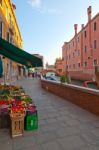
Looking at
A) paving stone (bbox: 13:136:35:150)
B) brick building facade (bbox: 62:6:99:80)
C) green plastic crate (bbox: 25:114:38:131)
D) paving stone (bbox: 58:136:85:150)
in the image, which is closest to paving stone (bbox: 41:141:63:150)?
paving stone (bbox: 58:136:85:150)

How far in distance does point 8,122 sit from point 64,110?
9.50ft

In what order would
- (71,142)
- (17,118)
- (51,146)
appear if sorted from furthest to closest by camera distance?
(17,118)
(71,142)
(51,146)

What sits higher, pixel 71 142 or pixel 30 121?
pixel 30 121

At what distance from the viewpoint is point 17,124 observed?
4688mm

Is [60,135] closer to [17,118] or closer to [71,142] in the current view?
[71,142]

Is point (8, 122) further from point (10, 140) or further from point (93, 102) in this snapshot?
point (93, 102)

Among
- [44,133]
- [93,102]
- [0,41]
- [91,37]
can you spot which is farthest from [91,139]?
[91,37]

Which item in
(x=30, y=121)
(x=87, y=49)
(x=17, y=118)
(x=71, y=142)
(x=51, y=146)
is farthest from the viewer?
(x=87, y=49)

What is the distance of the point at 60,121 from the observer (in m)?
5.98

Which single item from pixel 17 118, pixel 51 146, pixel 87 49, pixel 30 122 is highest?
pixel 87 49

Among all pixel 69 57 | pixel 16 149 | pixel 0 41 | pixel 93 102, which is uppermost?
pixel 69 57

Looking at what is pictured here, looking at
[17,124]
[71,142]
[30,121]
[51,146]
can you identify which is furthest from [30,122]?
[71,142]

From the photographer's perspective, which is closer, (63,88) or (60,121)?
(60,121)

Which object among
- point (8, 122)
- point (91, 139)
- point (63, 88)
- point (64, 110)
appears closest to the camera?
point (91, 139)
